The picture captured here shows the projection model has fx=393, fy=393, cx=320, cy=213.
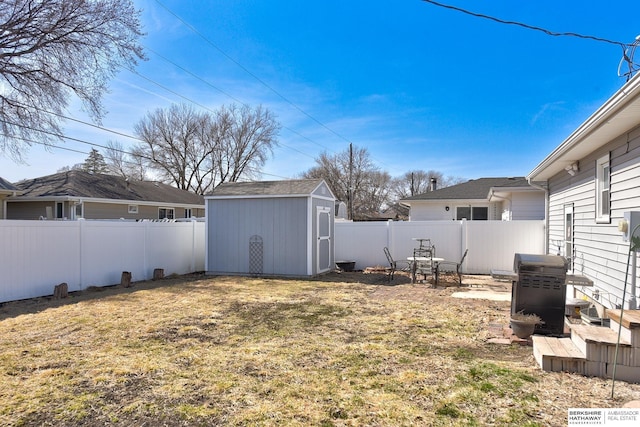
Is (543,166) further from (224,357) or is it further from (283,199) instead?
(224,357)

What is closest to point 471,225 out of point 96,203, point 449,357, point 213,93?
point 449,357

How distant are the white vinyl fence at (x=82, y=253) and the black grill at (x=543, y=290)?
8.25 metres

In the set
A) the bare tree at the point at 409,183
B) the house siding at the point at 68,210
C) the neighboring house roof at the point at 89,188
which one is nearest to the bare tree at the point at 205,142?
the neighboring house roof at the point at 89,188

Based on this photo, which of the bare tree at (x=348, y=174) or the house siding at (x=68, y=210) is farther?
the bare tree at (x=348, y=174)

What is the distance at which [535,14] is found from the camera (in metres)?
6.67

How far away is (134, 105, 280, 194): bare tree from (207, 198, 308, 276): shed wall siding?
22271 mm

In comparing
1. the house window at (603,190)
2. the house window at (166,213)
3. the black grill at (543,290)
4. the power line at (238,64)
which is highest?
the power line at (238,64)

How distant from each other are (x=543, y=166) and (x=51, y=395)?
26.9ft

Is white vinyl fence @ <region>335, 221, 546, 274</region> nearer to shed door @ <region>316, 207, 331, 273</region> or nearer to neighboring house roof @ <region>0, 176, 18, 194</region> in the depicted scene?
shed door @ <region>316, 207, 331, 273</region>

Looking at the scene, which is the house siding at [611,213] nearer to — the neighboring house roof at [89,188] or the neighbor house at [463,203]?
the neighbor house at [463,203]

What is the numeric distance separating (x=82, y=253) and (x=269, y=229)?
4407mm

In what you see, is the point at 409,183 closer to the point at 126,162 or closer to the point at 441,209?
the point at 441,209

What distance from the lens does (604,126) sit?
443 centimetres

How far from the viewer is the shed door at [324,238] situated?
11.0 m
